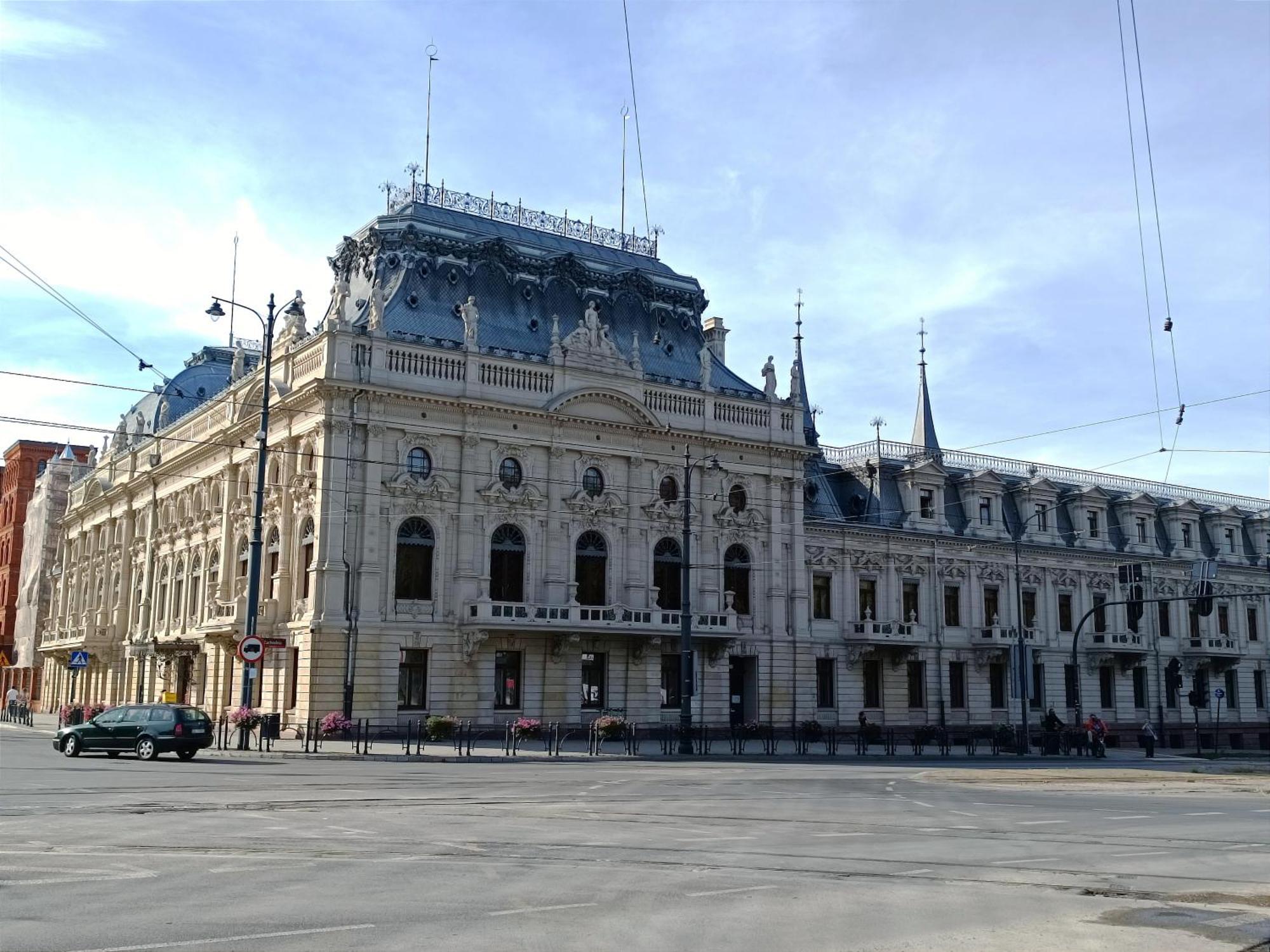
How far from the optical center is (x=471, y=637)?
45719 millimetres

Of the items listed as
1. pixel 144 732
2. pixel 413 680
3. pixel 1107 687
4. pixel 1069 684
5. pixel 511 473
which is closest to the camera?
pixel 144 732

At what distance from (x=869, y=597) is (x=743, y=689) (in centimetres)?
953

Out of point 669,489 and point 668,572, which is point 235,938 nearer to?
point 668,572

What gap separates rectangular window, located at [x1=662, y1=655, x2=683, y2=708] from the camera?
169 feet

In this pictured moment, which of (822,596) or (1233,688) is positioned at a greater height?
(822,596)

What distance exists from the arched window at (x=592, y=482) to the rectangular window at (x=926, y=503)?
19.3 metres

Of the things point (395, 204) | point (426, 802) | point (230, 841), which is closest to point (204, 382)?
point (395, 204)

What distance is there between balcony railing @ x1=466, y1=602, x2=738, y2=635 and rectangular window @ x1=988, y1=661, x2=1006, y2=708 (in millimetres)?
18212

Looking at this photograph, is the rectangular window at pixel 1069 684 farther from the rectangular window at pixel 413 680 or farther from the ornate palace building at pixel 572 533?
the rectangular window at pixel 413 680

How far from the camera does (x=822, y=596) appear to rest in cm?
5847

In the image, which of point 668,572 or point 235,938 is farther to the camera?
point 668,572

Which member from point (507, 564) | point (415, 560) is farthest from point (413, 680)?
point (507, 564)

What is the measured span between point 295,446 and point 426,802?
29.5m

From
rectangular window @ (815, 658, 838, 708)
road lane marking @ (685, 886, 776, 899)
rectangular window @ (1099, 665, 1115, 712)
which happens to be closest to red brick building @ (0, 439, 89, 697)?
rectangular window @ (815, 658, 838, 708)
